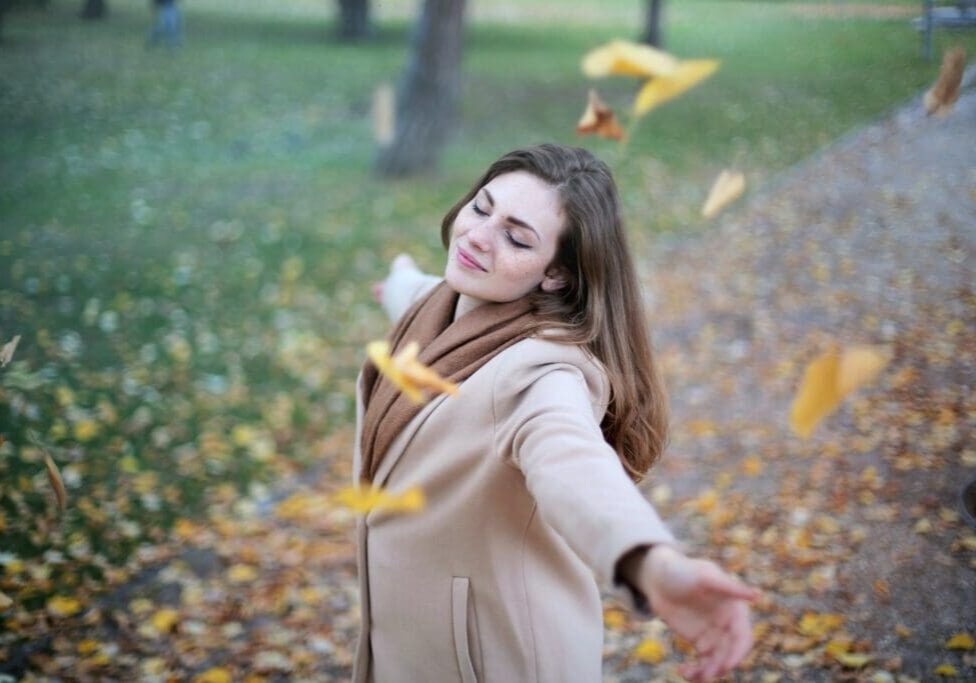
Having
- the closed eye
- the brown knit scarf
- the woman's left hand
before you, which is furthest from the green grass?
the woman's left hand

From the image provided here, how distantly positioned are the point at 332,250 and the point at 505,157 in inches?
225

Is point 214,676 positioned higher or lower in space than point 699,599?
lower

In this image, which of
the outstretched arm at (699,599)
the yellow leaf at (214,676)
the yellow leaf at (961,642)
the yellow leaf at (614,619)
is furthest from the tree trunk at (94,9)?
the outstretched arm at (699,599)

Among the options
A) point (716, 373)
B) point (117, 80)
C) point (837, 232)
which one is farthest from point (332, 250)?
point (837, 232)

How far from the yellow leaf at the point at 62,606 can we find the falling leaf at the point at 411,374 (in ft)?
8.24

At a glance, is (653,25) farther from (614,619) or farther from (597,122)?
(597,122)

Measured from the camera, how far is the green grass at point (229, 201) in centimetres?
465

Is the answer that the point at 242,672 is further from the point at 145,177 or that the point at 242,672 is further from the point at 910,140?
the point at 145,177

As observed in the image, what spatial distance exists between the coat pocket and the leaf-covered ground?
1.95 m

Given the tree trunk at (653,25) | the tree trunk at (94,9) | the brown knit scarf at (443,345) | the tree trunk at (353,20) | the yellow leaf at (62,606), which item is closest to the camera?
the brown knit scarf at (443,345)

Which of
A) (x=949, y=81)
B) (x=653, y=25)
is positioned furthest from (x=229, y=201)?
(x=949, y=81)

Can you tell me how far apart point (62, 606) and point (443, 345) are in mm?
2639

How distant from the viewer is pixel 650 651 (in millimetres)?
3818

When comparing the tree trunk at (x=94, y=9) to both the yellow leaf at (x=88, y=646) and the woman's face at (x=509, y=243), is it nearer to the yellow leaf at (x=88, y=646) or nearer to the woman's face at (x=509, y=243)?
the yellow leaf at (x=88, y=646)
